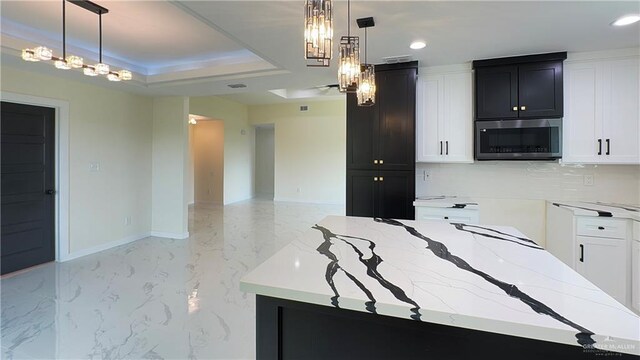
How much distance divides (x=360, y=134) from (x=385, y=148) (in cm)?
35

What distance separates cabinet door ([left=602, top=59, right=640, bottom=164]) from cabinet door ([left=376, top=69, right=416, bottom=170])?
1.86 m

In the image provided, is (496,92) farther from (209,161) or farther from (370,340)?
(209,161)

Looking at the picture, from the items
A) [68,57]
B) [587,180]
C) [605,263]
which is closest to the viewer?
[68,57]

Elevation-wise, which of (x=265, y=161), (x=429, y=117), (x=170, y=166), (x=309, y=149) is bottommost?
(x=170, y=166)

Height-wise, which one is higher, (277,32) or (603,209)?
(277,32)

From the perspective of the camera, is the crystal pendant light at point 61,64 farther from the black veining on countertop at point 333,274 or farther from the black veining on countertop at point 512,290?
the black veining on countertop at point 512,290

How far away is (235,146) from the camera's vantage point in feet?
28.7

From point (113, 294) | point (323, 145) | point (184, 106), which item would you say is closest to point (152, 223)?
point (184, 106)

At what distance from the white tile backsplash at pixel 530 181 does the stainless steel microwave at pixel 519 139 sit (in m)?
0.33

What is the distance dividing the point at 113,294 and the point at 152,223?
254 cm

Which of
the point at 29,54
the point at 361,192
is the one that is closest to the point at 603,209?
the point at 361,192

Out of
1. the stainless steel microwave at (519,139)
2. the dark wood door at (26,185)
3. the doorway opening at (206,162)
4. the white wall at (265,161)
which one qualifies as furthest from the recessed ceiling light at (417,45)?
the white wall at (265,161)

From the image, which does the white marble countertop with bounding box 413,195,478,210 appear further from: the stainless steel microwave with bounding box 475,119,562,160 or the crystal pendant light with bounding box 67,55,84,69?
the crystal pendant light with bounding box 67,55,84,69

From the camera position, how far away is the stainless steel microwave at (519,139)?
125 inches
